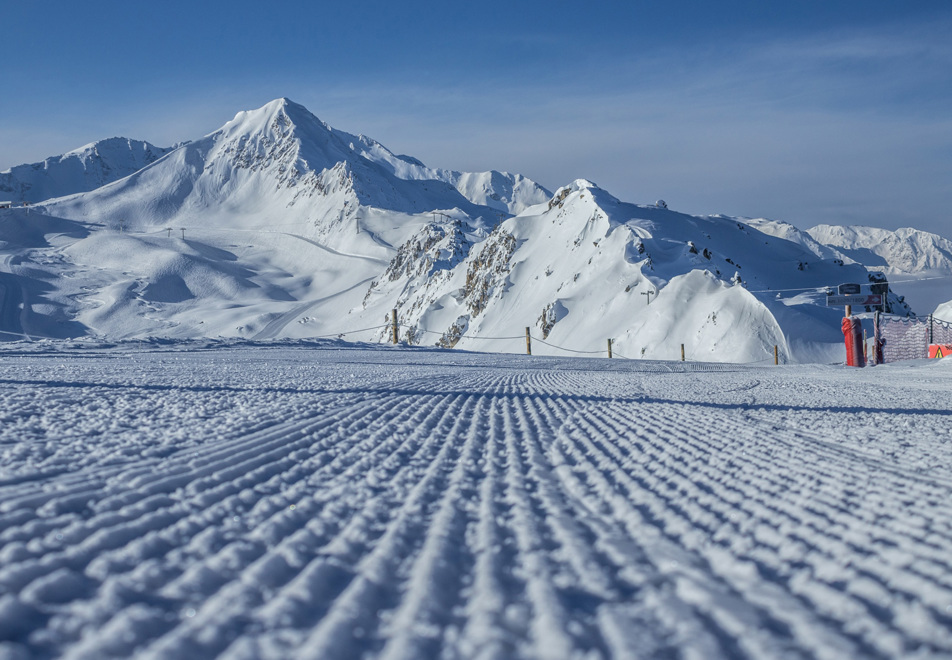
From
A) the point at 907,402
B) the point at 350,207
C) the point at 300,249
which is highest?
the point at 350,207

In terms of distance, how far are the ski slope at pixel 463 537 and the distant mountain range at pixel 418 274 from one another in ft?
85.7

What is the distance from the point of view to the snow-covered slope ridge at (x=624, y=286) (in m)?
30.2

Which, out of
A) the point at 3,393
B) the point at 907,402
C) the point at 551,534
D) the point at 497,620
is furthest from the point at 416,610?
the point at 907,402

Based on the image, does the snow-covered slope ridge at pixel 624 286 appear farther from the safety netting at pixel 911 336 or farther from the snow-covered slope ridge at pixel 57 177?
the snow-covered slope ridge at pixel 57 177

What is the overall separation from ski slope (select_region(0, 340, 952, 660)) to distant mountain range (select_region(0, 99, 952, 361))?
2612 centimetres

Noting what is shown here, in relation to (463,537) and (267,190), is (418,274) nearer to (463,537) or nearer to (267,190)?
(463,537)

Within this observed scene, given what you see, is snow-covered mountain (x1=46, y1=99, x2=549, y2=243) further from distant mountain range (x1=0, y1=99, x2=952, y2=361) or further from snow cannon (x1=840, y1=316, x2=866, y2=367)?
snow cannon (x1=840, y1=316, x2=866, y2=367)

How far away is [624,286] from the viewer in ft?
129

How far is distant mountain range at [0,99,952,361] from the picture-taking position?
33.6 metres

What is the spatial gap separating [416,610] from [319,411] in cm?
326

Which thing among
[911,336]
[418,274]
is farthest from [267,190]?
[911,336]

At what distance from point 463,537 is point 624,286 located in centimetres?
3832

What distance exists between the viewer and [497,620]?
152 centimetres

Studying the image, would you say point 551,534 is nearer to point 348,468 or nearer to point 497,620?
point 497,620
